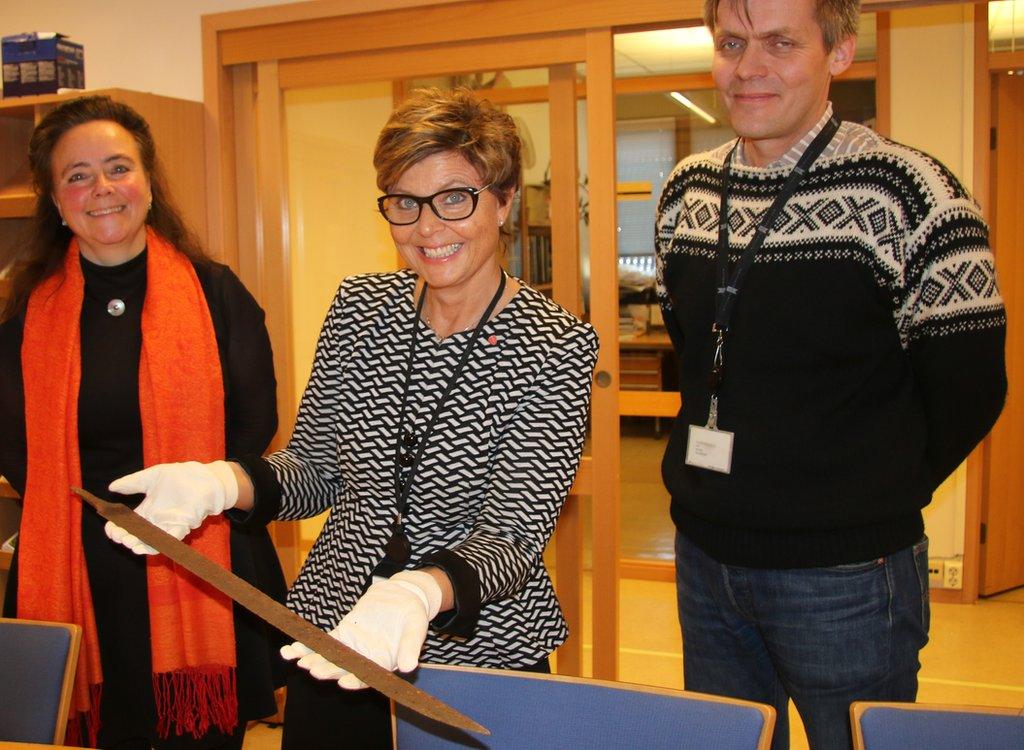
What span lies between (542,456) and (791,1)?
773 mm

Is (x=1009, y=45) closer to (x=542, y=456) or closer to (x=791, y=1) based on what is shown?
(x=791, y=1)

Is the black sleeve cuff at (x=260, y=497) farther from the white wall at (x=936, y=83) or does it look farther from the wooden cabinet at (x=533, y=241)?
the white wall at (x=936, y=83)

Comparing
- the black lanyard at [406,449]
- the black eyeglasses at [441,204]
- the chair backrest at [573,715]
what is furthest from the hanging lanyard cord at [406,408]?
the chair backrest at [573,715]

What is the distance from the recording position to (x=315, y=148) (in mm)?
3330

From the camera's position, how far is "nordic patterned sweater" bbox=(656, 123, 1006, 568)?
4.67 ft

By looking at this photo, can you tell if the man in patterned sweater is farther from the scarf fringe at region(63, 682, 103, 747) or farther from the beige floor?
the beige floor

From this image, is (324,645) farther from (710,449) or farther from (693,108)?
(693,108)

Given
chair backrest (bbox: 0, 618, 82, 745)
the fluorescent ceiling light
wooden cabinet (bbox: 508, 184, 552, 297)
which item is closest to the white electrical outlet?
the fluorescent ceiling light

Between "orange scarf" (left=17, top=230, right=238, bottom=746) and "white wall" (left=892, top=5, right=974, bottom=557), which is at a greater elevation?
"white wall" (left=892, top=5, right=974, bottom=557)

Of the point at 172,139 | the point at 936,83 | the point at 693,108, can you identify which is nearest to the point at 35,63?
the point at 172,139

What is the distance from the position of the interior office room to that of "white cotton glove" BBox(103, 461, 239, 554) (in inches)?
41.7

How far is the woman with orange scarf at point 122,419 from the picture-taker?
215 centimetres

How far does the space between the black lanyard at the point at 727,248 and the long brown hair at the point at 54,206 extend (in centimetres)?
137

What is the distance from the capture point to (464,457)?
1.42 m
